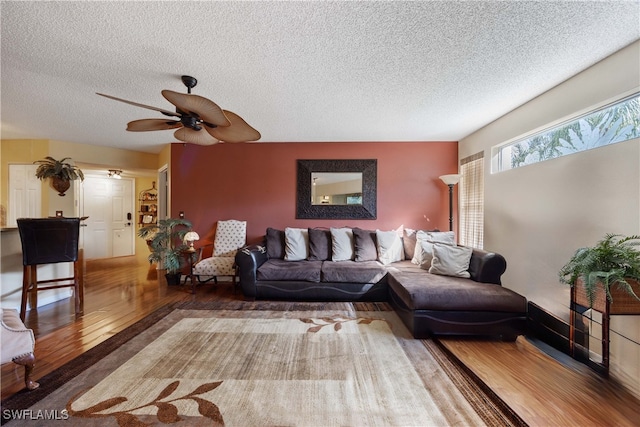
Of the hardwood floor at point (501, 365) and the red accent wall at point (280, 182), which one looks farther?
the red accent wall at point (280, 182)

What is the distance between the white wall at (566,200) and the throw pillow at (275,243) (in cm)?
305

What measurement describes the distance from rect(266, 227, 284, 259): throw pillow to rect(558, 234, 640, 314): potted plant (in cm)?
335

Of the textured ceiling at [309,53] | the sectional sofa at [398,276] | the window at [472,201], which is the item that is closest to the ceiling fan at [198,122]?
the textured ceiling at [309,53]

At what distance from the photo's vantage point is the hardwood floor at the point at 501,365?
4.95ft

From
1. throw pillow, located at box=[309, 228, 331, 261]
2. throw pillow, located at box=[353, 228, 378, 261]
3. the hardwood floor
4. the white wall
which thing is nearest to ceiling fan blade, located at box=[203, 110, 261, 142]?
throw pillow, located at box=[309, 228, 331, 261]

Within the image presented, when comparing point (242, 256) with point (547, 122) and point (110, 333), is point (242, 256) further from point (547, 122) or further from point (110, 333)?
point (547, 122)

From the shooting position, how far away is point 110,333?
242 centimetres

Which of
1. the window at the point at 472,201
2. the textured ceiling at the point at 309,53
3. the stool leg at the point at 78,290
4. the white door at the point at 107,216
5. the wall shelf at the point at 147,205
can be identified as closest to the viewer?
the textured ceiling at the point at 309,53

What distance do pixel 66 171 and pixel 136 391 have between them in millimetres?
3122

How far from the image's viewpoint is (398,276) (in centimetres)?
295

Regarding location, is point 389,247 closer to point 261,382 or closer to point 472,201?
point 472,201

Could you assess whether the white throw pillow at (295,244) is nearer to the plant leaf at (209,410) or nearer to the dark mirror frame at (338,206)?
the dark mirror frame at (338,206)

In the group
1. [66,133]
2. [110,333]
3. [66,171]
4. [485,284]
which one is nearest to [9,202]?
[66,133]

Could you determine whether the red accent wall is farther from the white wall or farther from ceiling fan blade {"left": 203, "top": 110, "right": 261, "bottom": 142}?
ceiling fan blade {"left": 203, "top": 110, "right": 261, "bottom": 142}
